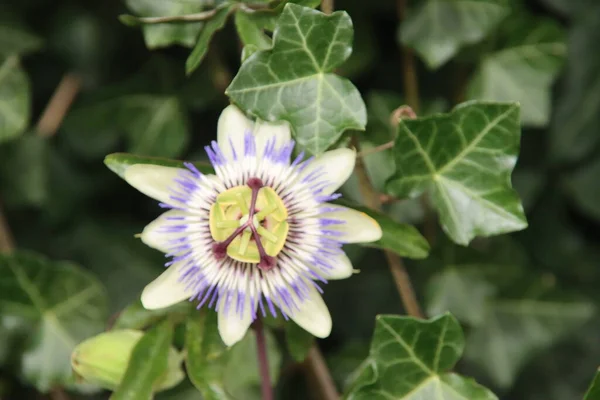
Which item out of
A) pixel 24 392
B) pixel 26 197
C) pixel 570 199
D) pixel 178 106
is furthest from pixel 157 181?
pixel 570 199

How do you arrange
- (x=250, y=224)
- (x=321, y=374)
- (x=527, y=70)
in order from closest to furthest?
1. (x=250, y=224)
2. (x=321, y=374)
3. (x=527, y=70)

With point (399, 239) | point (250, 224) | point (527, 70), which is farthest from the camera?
point (527, 70)

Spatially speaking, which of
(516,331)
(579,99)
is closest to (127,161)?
(516,331)

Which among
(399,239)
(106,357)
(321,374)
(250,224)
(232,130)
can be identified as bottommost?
(321,374)

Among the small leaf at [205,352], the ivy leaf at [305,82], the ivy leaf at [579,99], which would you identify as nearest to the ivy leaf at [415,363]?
the small leaf at [205,352]

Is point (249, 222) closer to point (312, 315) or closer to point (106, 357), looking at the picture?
point (312, 315)

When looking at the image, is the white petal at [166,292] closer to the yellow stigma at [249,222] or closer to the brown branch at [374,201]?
the yellow stigma at [249,222]

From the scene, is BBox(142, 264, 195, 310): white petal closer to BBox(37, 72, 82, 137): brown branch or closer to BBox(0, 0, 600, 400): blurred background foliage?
BBox(0, 0, 600, 400): blurred background foliage

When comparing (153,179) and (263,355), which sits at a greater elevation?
(153,179)
